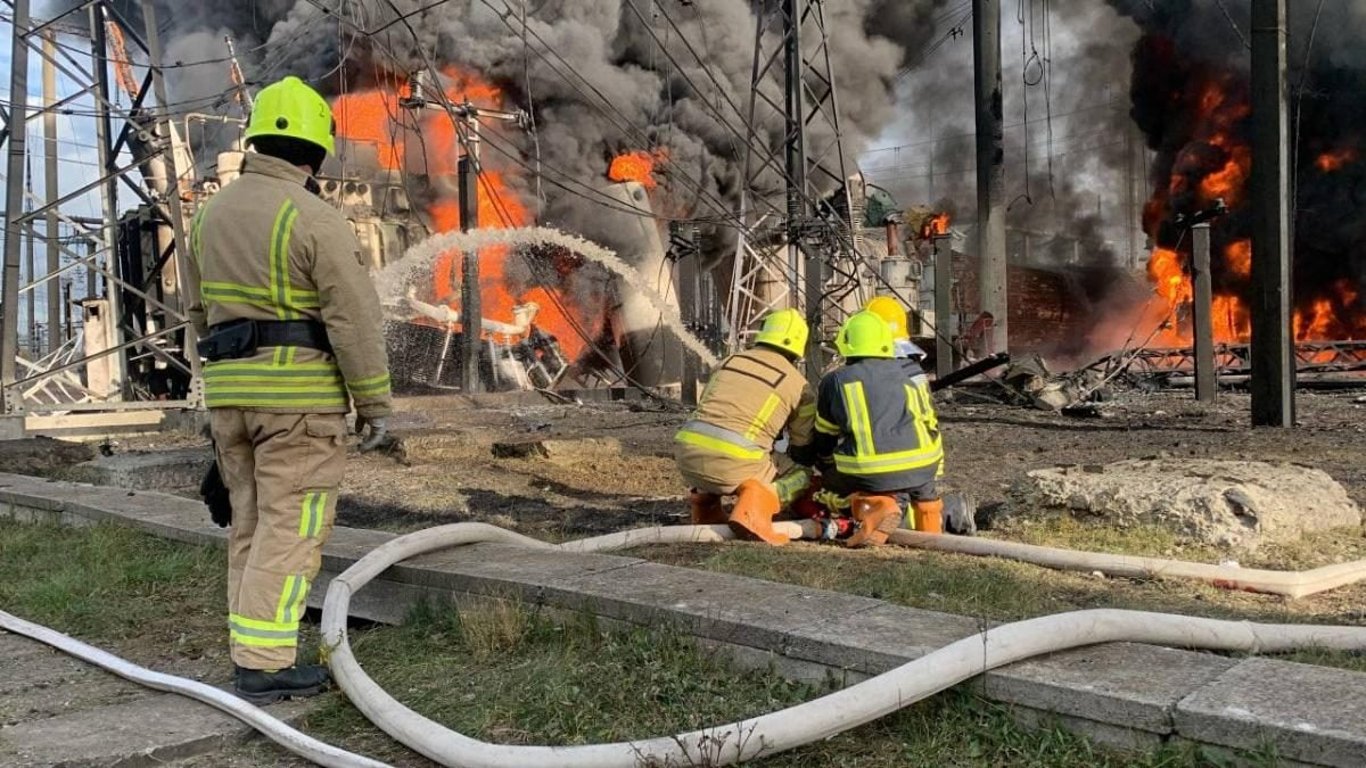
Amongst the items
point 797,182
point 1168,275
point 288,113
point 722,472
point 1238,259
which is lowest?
point 722,472

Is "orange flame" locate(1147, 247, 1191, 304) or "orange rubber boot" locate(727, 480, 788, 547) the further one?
"orange flame" locate(1147, 247, 1191, 304)

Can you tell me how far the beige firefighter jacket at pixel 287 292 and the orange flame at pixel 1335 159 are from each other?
24.8 meters

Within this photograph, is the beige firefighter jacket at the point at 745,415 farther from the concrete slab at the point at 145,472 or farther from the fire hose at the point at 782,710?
the concrete slab at the point at 145,472

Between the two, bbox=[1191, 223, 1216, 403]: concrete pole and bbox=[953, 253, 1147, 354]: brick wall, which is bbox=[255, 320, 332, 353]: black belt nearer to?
bbox=[1191, 223, 1216, 403]: concrete pole

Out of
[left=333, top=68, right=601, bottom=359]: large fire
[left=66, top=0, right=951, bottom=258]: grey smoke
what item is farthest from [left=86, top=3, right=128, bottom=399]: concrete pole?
[left=66, top=0, right=951, bottom=258]: grey smoke

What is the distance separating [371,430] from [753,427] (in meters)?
2.55

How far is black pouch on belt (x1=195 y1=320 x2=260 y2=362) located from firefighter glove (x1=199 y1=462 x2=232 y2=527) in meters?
0.43

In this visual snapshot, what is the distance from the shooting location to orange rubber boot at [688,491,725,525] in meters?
5.84

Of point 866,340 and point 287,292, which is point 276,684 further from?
point 866,340

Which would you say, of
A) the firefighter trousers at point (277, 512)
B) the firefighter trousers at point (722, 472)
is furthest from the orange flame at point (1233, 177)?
the firefighter trousers at point (277, 512)

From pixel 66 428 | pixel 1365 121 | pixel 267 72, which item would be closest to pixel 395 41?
pixel 267 72

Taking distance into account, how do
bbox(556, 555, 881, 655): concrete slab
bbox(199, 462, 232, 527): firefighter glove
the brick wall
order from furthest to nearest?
the brick wall < bbox(199, 462, 232, 527): firefighter glove < bbox(556, 555, 881, 655): concrete slab

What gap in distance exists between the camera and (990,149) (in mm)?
18922

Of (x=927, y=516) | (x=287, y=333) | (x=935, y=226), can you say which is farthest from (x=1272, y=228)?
(x=935, y=226)
